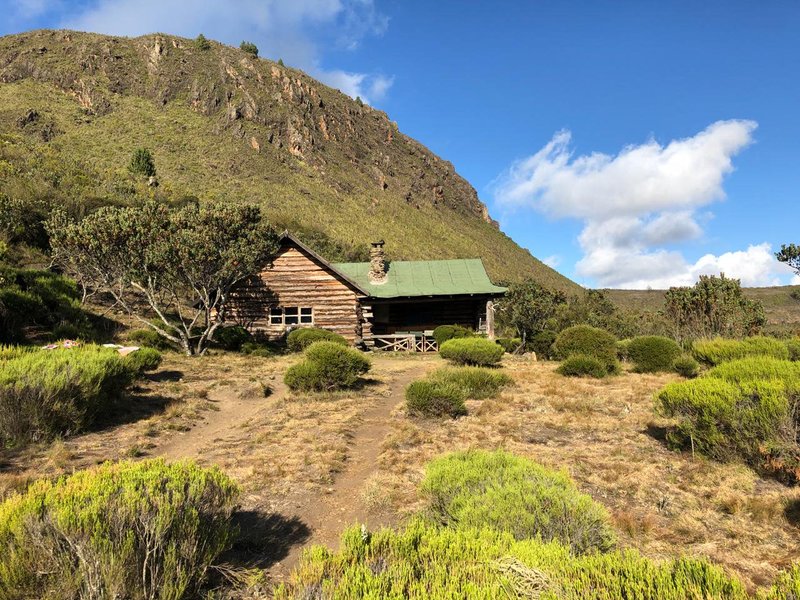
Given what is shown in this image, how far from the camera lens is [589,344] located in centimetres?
1611

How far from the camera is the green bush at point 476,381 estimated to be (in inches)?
452

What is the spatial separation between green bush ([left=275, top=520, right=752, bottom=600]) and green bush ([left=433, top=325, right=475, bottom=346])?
65.6ft

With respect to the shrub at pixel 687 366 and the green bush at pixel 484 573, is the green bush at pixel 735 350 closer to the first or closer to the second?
the shrub at pixel 687 366

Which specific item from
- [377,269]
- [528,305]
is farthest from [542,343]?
[377,269]

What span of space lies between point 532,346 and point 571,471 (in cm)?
1746

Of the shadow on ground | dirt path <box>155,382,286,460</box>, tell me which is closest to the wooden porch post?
dirt path <box>155,382,286,460</box>

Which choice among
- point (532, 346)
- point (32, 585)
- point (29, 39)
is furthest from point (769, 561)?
point (29, 39)

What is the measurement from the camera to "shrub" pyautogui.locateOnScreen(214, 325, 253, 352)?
21016mm

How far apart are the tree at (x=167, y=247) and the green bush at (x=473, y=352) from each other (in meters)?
9.40

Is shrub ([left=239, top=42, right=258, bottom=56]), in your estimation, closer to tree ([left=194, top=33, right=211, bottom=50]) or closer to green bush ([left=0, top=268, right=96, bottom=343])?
tree ([left=194, top=33, right=211, bottom=50])

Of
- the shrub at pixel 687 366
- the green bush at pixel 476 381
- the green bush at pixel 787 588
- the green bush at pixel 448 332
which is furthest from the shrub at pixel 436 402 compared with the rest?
the green bush at pixel 448 332

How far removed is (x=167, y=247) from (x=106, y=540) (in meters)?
15.9

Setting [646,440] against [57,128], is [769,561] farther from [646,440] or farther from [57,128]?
[57,128]

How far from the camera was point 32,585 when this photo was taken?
2.85 m
